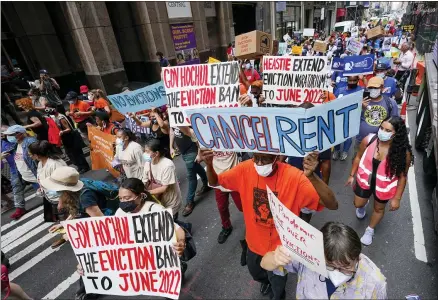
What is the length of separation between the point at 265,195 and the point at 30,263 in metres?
3.94

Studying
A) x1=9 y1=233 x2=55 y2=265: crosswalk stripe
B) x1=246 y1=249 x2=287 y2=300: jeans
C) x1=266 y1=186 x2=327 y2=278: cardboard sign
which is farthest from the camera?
x1=9 y1=233 x2=55 y2=265: crosswalk stripe

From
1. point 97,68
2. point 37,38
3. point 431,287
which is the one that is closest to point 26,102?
point 97,68

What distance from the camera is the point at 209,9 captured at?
17703 mm

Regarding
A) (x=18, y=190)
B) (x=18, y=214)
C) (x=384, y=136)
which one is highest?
(x=384, y=136)

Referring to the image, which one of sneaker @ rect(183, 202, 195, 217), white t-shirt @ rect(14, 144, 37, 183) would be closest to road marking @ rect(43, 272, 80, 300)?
sneaker @ rect(183, 202, 195, 217)

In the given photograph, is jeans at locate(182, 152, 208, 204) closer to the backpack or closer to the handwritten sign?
the handwritten sign

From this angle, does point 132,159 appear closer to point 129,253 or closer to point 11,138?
point 129,253

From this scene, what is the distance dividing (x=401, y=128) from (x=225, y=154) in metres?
2.05

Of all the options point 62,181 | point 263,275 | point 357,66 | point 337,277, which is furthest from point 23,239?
point 357,66

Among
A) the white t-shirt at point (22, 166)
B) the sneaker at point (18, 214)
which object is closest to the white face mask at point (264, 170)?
the white t-shirt at point (22, 166)

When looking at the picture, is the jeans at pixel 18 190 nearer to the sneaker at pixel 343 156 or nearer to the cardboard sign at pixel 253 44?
the cardboard sign at pixel 253 44

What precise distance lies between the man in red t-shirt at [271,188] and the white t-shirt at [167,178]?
0.93 metres

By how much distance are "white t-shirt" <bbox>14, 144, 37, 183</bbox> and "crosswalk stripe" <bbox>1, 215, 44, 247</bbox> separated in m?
0.80

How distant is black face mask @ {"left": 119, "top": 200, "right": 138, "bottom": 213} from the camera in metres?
2.43
